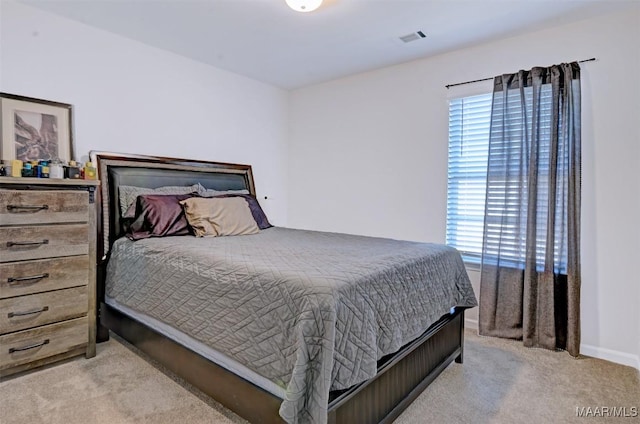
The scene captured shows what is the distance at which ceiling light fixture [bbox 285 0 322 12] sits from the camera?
2.26m

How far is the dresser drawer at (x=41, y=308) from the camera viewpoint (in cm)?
204

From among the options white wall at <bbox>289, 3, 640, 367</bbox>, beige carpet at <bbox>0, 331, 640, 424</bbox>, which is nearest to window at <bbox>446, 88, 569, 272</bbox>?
white wall at <bbox>289, 3, 640, 367</bbox>

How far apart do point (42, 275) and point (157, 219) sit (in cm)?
74

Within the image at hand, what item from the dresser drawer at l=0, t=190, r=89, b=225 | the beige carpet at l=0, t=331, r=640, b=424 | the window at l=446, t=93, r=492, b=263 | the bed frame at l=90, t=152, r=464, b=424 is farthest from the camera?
the window at l=446, t=93, r=492, b=263

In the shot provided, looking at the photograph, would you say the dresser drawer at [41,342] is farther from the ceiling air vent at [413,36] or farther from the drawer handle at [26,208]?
the ceiling air vent at [413,36]

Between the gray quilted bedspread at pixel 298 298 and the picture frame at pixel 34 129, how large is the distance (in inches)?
35.4

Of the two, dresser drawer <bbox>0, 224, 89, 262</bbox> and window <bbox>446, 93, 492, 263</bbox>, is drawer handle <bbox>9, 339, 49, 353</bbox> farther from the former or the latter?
window <bbox>446, 93, 492, 263</bbox>

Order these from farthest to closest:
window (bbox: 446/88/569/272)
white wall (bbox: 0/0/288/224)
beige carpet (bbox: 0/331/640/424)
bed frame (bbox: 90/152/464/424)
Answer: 1. window (bbox: 446/88/569/272)
2. white wall (bbox: 0/0/288/224)
3. beige carpet (bbox: 0/331/640/424)
4. bed frame (bbox: 90/152/464/424)

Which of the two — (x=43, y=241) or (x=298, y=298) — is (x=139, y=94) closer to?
(x=43, y=241)

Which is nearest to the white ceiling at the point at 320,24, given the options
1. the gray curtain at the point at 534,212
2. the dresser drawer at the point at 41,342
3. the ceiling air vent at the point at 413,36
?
the ceiling air vent at the point at 413,36

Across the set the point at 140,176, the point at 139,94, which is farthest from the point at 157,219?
the point at 139,94

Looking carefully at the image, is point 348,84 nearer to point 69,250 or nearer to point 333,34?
point 333,34

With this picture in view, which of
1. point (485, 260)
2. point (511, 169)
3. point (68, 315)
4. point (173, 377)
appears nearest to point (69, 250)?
point (68, 315)

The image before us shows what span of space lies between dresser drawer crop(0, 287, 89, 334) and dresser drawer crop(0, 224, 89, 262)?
0.24m
